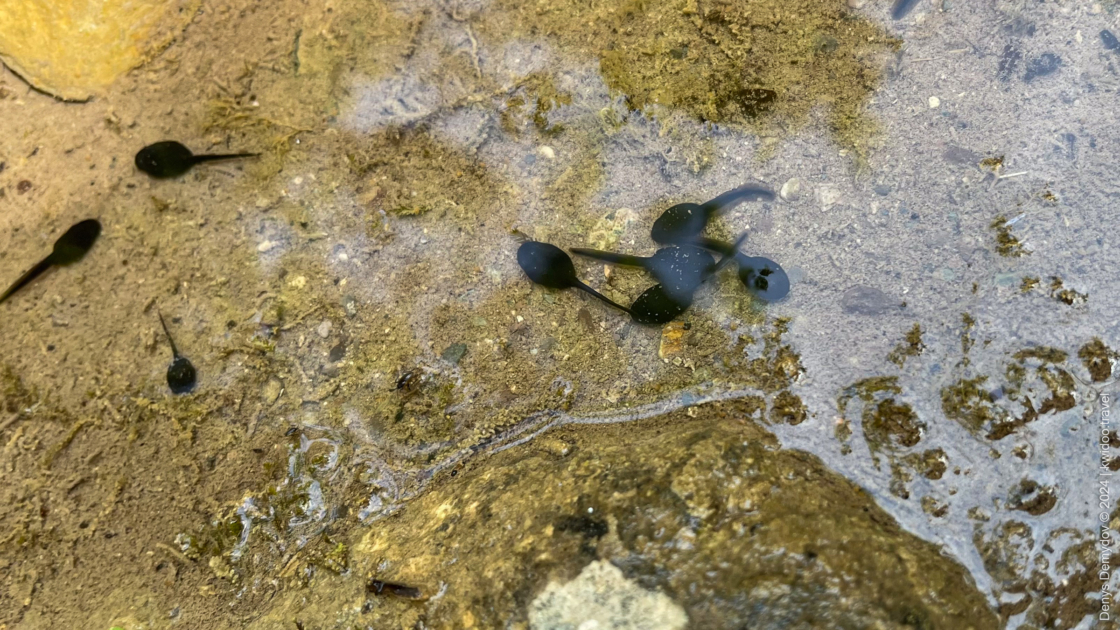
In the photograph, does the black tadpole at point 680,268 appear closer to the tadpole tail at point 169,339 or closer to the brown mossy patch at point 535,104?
the brown mossy patch at point 535,104

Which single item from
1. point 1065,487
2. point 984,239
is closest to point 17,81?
point 984,239

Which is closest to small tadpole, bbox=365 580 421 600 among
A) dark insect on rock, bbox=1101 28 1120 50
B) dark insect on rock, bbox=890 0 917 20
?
dark insect on rock, bbox=890 0 917 20

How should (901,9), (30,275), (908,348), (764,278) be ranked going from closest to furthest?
(908,348) < (764,278) < (901,9) < (30,275)

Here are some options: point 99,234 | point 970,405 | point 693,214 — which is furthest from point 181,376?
point 970,405

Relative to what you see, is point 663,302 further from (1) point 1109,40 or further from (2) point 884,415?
(1) point 1109,40

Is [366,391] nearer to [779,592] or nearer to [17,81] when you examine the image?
[779,592]

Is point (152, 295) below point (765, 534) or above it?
below

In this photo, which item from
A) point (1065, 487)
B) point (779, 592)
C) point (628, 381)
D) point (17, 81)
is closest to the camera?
point (779, 592)
